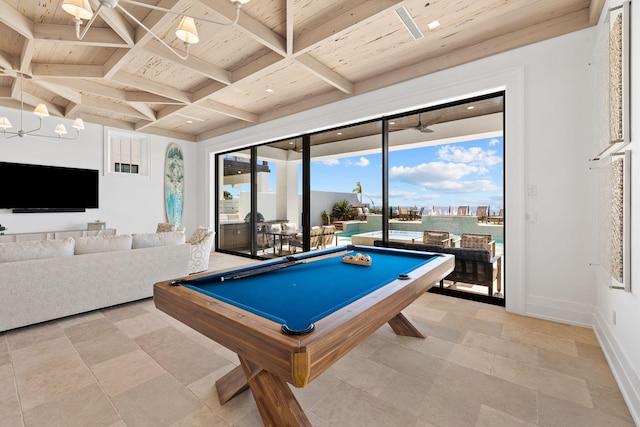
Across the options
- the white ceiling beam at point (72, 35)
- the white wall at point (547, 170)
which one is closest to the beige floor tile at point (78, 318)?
the white ceiling beam at point (72, 35)

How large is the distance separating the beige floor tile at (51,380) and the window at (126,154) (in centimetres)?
517

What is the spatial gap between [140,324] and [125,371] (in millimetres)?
907

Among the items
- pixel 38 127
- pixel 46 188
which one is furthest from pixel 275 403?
pixel 38 127

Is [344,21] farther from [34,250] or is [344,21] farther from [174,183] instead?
[174,183]

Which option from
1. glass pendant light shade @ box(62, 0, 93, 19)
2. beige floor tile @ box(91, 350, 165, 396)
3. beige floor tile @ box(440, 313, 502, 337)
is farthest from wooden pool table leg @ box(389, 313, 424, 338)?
glass pendant light shade @ box(62, 0, 93, 19)

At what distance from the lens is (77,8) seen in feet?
6.14

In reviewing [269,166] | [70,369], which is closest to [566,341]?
[70,369]

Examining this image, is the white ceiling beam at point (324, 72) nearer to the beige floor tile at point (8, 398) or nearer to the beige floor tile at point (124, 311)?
the beige floor tile at point (124, 311)

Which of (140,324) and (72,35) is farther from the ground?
(72,35)

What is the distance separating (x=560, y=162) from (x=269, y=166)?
490cm

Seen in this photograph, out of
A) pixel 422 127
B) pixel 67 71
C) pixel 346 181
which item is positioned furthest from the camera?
pixel 346 181

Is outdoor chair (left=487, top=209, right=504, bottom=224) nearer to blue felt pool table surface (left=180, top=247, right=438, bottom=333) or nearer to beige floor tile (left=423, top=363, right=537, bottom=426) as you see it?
blue felt pool table surface (left=180, top=247, right=438, bottom=333)

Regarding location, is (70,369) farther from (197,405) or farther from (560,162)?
(560,162)

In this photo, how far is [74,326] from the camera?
285 centimetres
